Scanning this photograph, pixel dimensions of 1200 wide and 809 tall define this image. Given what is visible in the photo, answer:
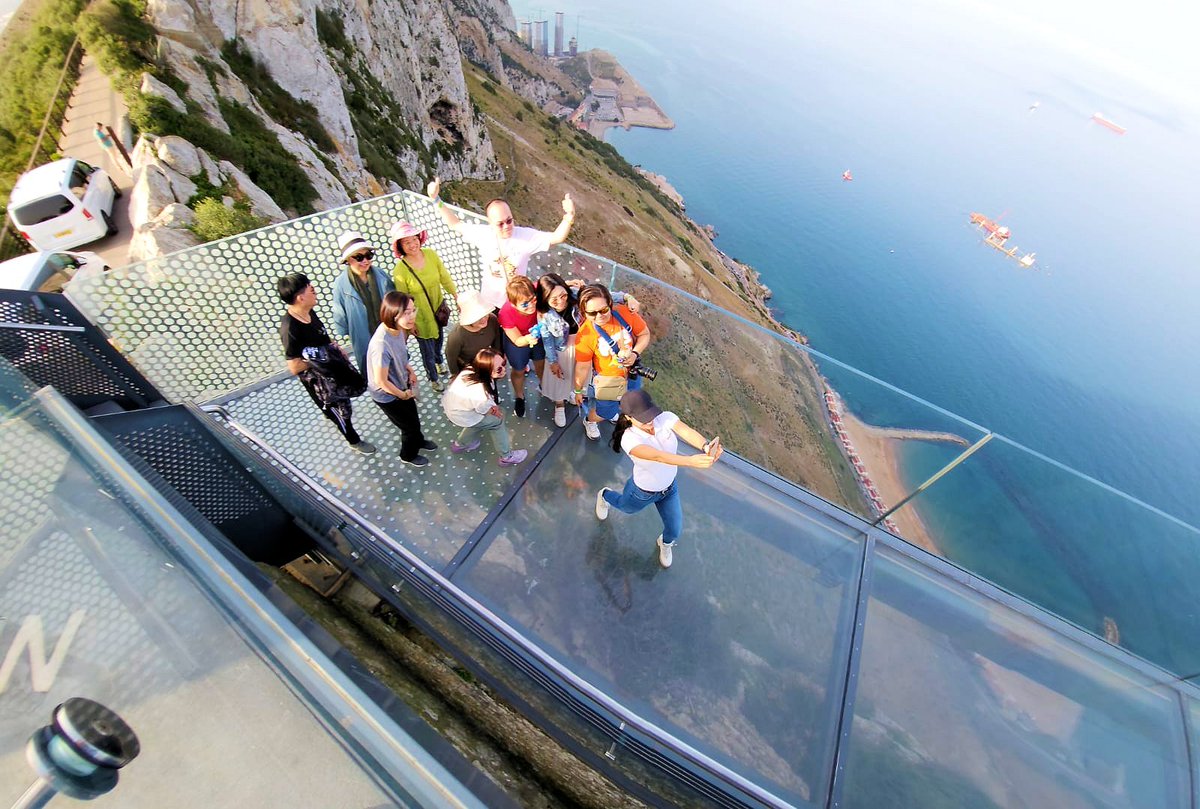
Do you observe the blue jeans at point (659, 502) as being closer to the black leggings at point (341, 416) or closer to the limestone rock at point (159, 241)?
the black leggings at point (341, 416)

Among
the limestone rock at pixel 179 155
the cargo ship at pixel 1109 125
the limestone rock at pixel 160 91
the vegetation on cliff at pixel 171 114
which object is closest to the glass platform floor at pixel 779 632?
the limestone rock at pixel 179 155

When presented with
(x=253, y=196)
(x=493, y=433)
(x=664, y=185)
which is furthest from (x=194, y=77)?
(x=664, y=185)

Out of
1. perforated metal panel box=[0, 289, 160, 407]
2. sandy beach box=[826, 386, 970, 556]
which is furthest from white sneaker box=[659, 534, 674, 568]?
perforated metal panel box=[0, 289, 160, 407]

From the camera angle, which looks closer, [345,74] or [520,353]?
[520,353]

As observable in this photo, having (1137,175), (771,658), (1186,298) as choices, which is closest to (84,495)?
(771,658)

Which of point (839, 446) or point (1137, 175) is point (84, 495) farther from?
point (1137, 175)

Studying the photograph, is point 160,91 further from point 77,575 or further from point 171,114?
point 77,575
